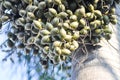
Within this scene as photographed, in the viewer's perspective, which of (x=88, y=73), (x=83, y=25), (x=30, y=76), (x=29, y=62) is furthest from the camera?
(x=30, y=76)

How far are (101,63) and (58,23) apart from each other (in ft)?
0.81

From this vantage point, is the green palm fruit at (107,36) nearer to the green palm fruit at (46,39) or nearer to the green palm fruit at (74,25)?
the green palm fruit at (74,25)

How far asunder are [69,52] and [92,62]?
0.11 m

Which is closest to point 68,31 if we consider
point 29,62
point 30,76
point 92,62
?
point 92,62

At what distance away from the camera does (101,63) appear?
4.52ft

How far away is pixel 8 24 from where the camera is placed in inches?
69.4

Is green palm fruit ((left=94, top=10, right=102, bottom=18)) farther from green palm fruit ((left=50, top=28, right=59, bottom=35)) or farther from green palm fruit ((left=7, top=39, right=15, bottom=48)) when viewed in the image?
green palm fruit ((left=7, top=39, right=15, bottom=48))

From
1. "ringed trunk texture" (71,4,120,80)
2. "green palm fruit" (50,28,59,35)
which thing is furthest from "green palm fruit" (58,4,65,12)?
"ringed trunk texture" (71,4,120,80)

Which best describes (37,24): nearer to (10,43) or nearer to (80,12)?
(80,12)

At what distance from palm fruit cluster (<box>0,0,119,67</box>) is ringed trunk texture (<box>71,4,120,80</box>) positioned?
5 centimetres

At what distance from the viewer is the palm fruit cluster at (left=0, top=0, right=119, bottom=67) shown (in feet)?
4.59

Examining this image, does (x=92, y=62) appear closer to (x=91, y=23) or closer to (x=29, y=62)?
(x=91, y=23)

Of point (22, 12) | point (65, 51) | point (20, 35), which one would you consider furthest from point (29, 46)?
point (65, 51)

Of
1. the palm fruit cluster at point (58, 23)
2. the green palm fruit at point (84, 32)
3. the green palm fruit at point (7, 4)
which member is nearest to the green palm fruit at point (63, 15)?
the palm fruit cluster at point (58, 23)
